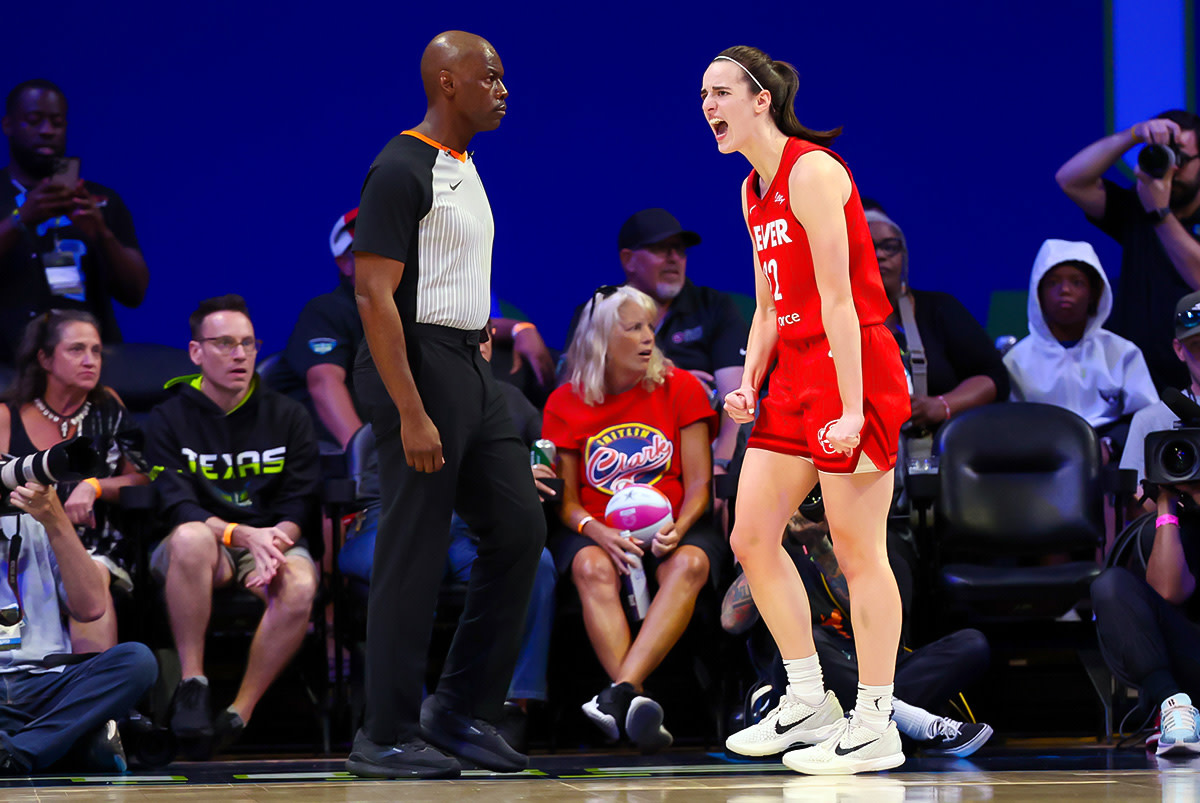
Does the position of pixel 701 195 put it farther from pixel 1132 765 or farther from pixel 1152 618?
pixel 1132 765

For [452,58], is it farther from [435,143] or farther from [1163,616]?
[1163,616]

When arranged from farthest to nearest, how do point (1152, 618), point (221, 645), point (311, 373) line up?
point (311, 373)
point (221, 645)
point (1152, 618)

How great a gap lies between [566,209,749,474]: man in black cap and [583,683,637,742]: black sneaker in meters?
1.58

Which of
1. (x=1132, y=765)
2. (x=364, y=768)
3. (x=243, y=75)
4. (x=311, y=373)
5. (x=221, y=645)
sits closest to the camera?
(x=364, y=768)

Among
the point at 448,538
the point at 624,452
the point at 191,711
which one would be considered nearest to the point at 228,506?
the point at 191,711

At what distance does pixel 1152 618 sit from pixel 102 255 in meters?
3.99

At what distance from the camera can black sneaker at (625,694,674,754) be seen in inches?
161

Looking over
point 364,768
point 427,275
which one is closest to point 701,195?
point 427,275

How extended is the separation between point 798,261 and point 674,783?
1.14m

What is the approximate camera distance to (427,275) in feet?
10.3

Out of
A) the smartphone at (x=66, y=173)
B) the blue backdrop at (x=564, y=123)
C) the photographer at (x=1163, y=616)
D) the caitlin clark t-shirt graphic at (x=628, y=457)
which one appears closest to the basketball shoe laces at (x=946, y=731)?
the photographer at (x=1163, y=616)

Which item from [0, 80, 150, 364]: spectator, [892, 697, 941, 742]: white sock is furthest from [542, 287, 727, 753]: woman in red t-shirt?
[0, 80, 150, 364]: spectator

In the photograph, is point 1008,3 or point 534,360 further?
point 1008,3

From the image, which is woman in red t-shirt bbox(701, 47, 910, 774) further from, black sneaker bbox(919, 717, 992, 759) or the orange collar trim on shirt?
black sneaker bbox(919, 717, 992, 759)
